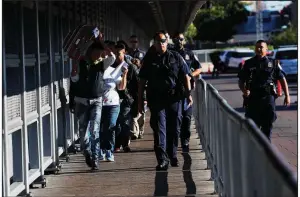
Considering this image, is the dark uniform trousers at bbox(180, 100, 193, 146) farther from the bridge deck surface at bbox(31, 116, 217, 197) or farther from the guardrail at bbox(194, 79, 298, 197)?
the guardrail at bbox(194, 79, 298, 197)

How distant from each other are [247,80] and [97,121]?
7.54 feet

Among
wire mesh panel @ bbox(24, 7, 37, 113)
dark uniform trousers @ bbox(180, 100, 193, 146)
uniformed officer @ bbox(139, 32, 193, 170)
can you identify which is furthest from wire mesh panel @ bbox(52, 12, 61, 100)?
dark uniform trousers @ bbox(180, 100, 193, 146)

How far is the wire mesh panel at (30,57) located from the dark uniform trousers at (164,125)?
1.66m

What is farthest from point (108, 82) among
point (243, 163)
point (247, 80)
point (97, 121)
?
point (243, 163)

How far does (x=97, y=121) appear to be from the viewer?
9.67 meters

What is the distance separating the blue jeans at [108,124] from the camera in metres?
10.2

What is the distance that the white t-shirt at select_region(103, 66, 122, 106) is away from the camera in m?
9.91

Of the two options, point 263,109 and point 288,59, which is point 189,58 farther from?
point 288,59

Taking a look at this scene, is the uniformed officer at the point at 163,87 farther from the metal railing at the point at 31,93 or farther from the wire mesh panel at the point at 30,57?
the wire mesh panel at the point at 30,57

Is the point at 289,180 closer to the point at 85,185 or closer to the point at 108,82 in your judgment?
the point at 85,185

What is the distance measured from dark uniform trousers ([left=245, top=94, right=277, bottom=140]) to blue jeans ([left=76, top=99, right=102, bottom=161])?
222 cm

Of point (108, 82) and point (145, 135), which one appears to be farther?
point (145, 135)

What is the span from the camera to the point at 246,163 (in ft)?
15.9

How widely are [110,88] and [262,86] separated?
2088mm
